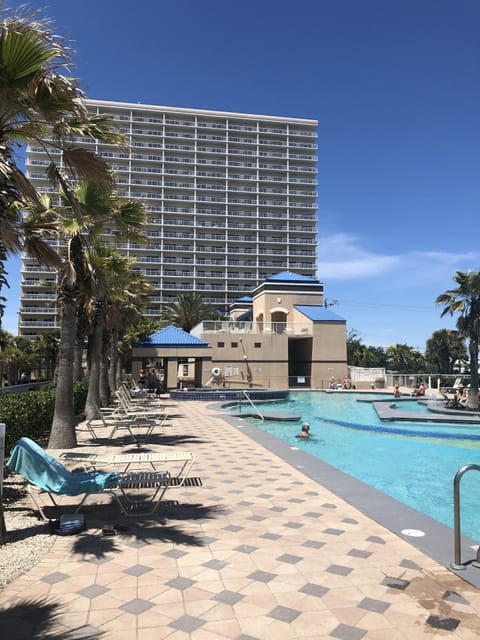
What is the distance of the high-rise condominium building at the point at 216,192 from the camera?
86.3 meters

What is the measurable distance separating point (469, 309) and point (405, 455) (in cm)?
1178

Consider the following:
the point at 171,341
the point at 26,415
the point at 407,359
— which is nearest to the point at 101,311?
the point at 26,415

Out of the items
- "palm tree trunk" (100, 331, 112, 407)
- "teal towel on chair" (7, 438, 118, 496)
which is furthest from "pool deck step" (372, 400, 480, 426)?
"teal towel on chair" (7, 438, 118, 496)

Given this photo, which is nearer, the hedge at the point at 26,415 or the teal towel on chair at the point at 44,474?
the teal towel on chair at the point at 44,474

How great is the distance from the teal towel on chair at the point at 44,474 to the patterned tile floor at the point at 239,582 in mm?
512

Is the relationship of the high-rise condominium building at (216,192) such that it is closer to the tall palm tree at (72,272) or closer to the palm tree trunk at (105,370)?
the palm tree trunk at (105,370)

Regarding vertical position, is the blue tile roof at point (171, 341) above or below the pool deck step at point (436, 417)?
above

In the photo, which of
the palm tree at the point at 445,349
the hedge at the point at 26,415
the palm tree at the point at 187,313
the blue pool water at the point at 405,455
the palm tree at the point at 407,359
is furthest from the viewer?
the palm tree at the point at 407,359

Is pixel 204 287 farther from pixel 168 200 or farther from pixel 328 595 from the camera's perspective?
pixel 328 595

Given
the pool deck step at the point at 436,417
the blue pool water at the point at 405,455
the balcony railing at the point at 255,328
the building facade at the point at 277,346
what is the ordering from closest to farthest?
1. the blue pool water at the point at 405,455
2. the pool deck step at the point at 436,417
3. the building facade at the point at 277,346
4. the balcony railing at the point at 255,328

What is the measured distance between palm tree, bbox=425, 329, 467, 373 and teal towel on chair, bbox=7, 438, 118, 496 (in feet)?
208

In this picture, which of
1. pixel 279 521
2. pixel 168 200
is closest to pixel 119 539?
pixel 279 521

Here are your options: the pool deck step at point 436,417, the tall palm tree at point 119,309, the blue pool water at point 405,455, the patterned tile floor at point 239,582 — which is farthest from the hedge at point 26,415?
the pool deck step at point 436,417

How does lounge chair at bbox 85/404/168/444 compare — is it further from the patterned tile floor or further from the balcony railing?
the balcony railing
